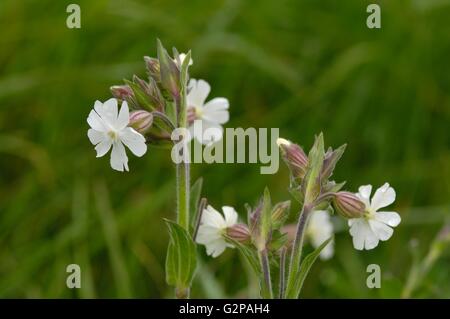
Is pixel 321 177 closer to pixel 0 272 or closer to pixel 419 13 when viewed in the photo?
pixel 0 272

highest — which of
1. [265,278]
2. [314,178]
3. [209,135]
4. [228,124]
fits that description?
[228,124]

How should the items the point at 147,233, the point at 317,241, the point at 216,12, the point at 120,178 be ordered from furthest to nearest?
1. the point at 216,12
2. the point at 120,178
3. the point at 147,233
4. the point at 317,241

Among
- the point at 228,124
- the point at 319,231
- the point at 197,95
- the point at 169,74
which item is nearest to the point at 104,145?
the point at 169,74

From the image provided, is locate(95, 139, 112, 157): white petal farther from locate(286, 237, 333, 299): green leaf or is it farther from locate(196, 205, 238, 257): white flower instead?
locate(286, 237, 333, 299): green leaf

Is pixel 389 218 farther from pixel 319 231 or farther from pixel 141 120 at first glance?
pixel 319 231

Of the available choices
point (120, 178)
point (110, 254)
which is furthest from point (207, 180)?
point (110, 254)

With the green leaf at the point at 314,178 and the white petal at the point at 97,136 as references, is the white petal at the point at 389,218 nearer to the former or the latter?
the green leaf at the point at 314,178
